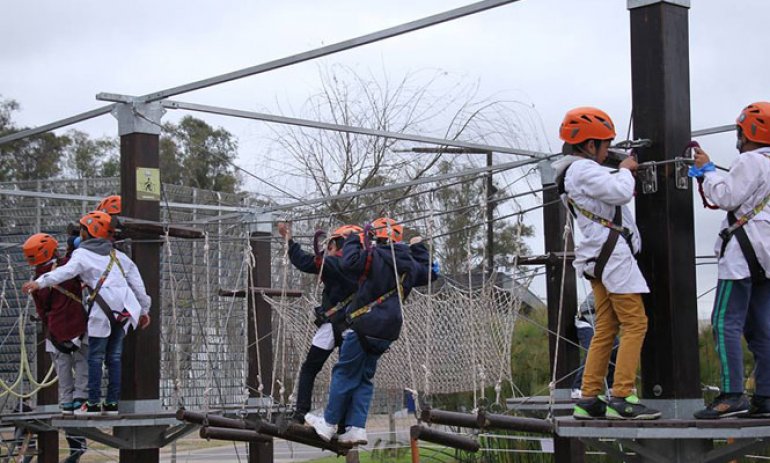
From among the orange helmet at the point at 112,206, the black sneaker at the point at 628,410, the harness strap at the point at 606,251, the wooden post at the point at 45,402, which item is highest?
the orange helmet at the point at 112,206

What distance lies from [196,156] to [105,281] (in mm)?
23801

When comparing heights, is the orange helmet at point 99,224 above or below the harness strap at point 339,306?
above

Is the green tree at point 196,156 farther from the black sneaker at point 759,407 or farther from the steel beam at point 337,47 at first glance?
the black sneaker at point 759,407

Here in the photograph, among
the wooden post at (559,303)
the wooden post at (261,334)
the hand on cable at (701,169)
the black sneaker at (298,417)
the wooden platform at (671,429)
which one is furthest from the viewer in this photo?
the wooden post at (261,334)

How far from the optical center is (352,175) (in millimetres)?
17125

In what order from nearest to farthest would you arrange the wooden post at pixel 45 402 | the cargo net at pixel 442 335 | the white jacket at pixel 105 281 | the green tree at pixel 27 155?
the white jacket at pixel 105 281, the cargo net at pixel 442 335, the wooden post at pixel 45 402, the green tree at pixel 27 155

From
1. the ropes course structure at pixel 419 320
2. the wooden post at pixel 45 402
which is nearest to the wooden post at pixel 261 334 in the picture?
the ropes course structure at pixel 419 320

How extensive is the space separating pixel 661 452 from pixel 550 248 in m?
4.35

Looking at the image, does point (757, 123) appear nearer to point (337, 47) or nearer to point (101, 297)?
point (337, 47)

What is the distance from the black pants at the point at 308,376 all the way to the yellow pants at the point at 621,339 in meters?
2.58

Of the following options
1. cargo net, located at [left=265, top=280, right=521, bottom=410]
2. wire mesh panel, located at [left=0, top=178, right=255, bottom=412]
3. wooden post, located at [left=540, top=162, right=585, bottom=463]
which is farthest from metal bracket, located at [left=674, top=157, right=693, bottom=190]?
wire mesh panel, located at [left=0, top=178, right=255, bottom=412]

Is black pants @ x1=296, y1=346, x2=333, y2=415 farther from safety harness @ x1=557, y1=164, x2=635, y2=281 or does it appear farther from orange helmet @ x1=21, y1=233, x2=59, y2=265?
orange helmet @ x1=21, y1=233, x2=59, y2=265

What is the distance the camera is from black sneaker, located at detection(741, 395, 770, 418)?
5.36m

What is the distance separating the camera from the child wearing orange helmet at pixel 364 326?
24.4ft
